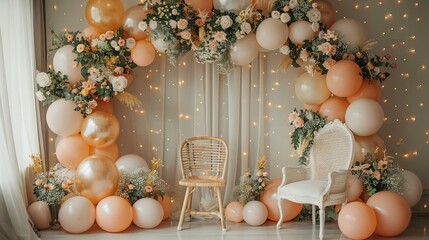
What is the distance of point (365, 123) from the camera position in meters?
5.26

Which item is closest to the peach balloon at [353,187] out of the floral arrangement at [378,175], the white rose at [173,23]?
the floral arrangement at [378,175]

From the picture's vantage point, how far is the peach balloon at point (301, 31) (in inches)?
212

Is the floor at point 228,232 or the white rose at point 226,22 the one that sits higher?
the white rose at point 226,22

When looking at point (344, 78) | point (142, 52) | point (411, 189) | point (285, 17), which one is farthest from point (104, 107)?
point (411, 189)

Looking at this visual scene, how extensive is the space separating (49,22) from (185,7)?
1610 mm

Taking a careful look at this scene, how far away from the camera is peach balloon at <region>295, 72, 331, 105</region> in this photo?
5504mm

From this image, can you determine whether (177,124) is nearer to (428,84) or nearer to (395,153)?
(395,153)

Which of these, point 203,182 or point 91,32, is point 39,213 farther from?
point 91,32

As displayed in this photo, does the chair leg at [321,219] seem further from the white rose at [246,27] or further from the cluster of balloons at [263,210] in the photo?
the white rose at [246,27]

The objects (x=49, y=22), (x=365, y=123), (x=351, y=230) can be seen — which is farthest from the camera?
(x=49, y=22)

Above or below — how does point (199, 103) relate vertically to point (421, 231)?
above

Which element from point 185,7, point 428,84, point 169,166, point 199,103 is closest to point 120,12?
point 185,7

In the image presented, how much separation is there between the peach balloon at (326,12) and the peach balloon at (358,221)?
190 cm

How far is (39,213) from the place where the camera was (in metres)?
5.19
